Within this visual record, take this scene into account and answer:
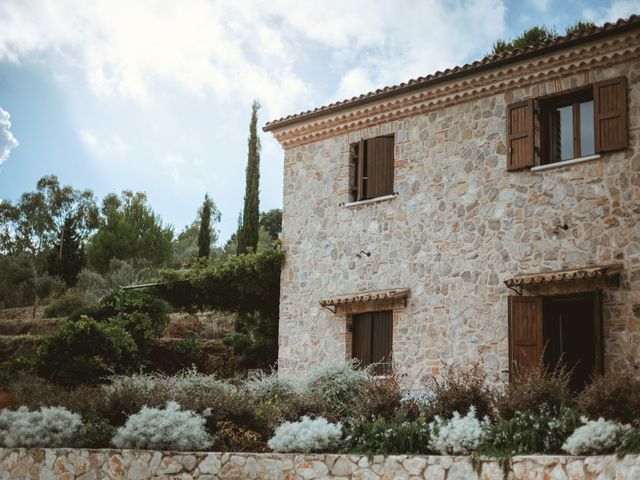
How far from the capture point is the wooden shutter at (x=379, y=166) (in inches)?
706

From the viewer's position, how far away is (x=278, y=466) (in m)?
10.7

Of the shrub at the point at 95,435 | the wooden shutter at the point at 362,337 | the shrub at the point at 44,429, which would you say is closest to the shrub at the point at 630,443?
the shrub at the point at 95,435

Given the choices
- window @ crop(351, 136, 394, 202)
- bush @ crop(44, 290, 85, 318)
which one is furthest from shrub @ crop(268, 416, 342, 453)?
bush @ crop(44, 290, 85, 318)

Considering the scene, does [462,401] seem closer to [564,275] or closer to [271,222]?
[564,275]

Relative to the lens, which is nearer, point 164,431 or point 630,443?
point 630,443

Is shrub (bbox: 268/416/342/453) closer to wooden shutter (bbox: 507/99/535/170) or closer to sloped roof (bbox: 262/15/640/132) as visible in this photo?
wooden shutter (bbox: 507/99/535/170)

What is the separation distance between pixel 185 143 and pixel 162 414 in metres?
32.6

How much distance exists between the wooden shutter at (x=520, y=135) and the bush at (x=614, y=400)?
6.98 meters

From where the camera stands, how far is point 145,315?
825 inches

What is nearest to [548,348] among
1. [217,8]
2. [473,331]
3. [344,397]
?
[473,331]

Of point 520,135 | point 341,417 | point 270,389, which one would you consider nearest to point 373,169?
point 520,135

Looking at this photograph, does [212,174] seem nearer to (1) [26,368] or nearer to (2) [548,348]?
(1) [26,368]

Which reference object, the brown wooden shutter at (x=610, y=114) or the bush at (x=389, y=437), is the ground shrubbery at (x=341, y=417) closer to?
the bush at (x=389, y=437)

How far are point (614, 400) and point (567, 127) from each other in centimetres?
771
